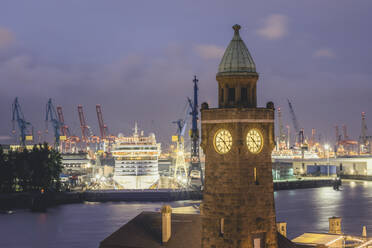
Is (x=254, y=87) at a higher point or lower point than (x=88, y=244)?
higher

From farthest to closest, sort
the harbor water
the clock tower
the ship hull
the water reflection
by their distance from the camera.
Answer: the ship hull < the water reflection < the harbor water < the clock tower

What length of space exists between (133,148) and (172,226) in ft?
282

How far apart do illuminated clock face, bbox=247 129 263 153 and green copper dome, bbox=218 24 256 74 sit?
1.50 meters

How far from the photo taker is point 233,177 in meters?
15.4

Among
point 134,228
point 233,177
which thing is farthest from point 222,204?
point 134,228

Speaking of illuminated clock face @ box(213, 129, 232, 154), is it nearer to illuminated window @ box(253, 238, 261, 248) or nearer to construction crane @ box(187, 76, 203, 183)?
illuminated window @ box(253, 238, 261, 248)

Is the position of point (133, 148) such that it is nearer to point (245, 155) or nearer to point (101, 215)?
point (101, 215)

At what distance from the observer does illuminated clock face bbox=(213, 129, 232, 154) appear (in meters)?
15.5

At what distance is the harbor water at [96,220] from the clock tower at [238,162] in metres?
34.8

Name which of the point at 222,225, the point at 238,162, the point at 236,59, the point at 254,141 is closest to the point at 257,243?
the point at 222,225

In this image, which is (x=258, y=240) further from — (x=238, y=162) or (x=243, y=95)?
(x=243, y=95)

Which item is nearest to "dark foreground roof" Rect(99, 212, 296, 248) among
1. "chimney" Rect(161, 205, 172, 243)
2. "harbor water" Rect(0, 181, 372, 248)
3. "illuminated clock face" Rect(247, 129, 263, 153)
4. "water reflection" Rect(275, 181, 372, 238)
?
"chimney" Rect(161, 205, 172, 243)

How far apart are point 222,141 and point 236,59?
2.04m

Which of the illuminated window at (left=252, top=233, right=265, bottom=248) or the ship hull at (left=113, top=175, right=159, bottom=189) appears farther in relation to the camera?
the ship hull at (left=113, top=175, right=159, bottom=189)
